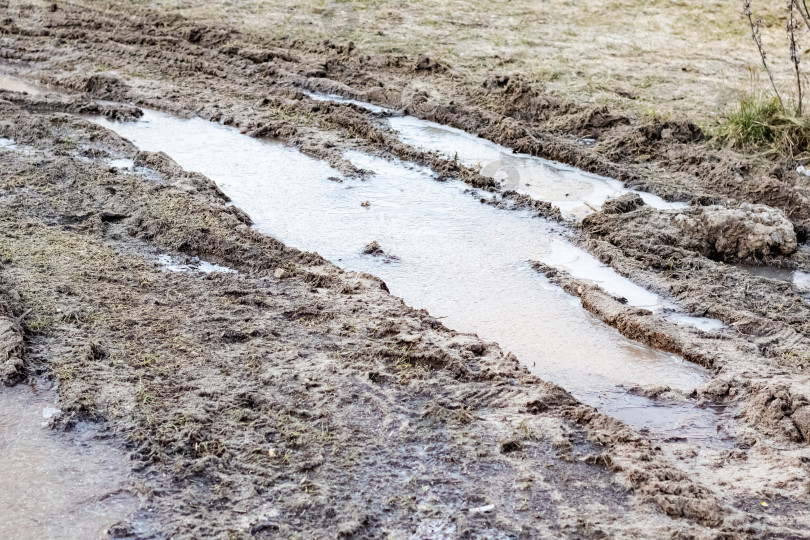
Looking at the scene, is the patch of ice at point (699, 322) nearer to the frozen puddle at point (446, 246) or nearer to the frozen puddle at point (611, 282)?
the frozen puddle at point (611, 282)

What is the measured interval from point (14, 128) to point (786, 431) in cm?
685

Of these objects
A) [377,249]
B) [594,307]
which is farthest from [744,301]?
[377,249]

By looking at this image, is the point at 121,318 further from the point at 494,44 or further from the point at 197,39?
the point at 494,44

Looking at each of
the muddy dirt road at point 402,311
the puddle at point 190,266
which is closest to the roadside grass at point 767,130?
the muddy dirt road at point 402,311

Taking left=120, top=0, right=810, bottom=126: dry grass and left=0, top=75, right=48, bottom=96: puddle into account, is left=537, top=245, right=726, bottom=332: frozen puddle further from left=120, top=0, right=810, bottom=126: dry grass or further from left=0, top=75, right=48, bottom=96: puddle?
left=0, top=75, right=48, bottom=96: puddle

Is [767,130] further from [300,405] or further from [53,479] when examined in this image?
[53,479]

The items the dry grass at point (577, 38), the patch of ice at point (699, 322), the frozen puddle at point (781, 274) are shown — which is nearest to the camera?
the patch of ice at point (699, 322)

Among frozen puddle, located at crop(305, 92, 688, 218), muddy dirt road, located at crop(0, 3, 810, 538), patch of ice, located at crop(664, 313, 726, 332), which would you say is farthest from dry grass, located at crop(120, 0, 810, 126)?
patch of ice, located at crop(664, 313, 726, 332)

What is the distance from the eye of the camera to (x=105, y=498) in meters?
3.20

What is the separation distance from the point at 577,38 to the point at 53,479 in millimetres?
9020

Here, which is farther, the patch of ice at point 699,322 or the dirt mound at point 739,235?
the dirt mound at point 739,235

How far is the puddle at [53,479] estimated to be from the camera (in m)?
3.08

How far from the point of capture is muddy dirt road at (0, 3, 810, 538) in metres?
3.28

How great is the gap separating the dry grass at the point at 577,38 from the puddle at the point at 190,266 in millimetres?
4575
